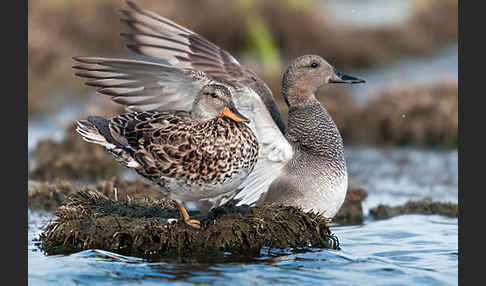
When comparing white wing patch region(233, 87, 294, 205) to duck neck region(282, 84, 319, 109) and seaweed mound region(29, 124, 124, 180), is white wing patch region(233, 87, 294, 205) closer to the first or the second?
duck neck region(282, 84, 319, 109)

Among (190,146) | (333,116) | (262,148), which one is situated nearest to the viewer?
(190,146)

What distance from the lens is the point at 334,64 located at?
50.1 feet

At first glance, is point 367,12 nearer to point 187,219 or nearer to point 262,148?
point 262,148

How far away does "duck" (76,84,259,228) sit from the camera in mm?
5352

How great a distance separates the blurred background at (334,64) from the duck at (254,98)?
7.86ft

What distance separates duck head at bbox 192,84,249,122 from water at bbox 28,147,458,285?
Answer: 3.52 feet

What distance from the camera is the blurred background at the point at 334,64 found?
10.1m

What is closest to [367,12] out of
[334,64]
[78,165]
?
[334,64]

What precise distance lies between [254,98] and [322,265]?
1.39 metres

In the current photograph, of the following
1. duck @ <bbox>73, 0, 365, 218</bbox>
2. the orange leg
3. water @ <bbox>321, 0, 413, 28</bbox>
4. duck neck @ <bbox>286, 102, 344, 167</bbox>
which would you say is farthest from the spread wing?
water @ <bbox>321, 0, 413, 28</bbox>

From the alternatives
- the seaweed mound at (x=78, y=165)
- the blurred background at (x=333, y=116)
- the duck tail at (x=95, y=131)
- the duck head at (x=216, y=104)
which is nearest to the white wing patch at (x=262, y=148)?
the duck head at (x=216, y=104)

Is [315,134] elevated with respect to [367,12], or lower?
lower

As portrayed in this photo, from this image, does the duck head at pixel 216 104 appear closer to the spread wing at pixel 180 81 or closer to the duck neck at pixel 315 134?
the spread wing at pixel 180 81

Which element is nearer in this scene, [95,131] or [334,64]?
[95,131]
